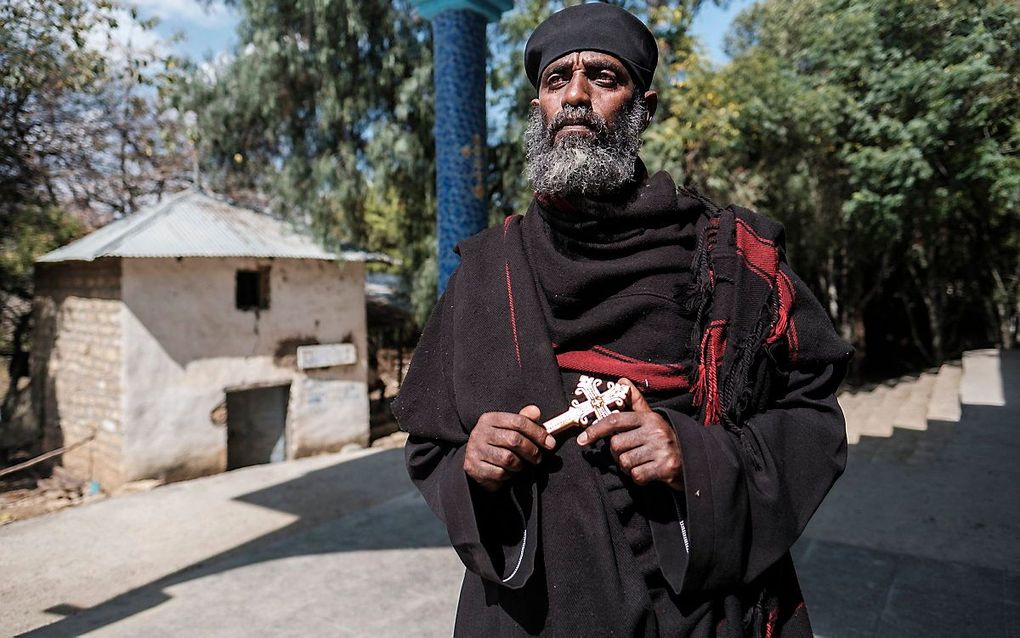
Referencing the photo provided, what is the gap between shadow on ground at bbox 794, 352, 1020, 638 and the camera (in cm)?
275

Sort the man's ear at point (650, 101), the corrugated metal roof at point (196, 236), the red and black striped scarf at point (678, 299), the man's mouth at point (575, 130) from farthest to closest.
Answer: the corrugated metal roof at point (196, 236), the man's ear at point (650, 101), the man's mouth at point (575, 130), the red and black striped scarf at point (678, 299)

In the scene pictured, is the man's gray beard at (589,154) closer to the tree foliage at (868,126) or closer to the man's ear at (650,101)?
the man's ear at (650,101)

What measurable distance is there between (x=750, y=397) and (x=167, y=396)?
10.2m

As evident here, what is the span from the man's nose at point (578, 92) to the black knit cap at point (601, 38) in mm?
58

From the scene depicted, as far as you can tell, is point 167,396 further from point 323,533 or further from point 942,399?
point 942,399

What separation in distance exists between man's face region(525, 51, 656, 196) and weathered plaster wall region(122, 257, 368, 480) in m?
9.63

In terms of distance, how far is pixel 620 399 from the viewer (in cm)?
115

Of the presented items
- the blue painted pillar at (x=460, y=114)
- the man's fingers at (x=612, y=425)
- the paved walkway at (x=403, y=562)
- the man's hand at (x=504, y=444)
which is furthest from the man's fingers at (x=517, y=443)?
the blue painted pillar at (x=460, y=114)

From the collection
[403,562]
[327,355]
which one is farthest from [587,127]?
[327,355]

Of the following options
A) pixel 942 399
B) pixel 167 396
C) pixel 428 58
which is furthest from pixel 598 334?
pixel 428 58

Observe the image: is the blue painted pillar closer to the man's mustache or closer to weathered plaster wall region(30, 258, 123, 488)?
the man's mustache

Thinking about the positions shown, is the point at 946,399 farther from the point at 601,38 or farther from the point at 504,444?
the point at 504,444

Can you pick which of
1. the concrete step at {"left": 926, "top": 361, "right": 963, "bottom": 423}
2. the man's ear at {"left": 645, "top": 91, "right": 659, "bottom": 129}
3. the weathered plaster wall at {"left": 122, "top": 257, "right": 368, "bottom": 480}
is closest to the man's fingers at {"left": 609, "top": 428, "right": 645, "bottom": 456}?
the man's ear at {"left": 645, "top": 91, "right": 659, "bottom": 129}

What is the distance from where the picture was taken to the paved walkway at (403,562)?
2.97 meters
